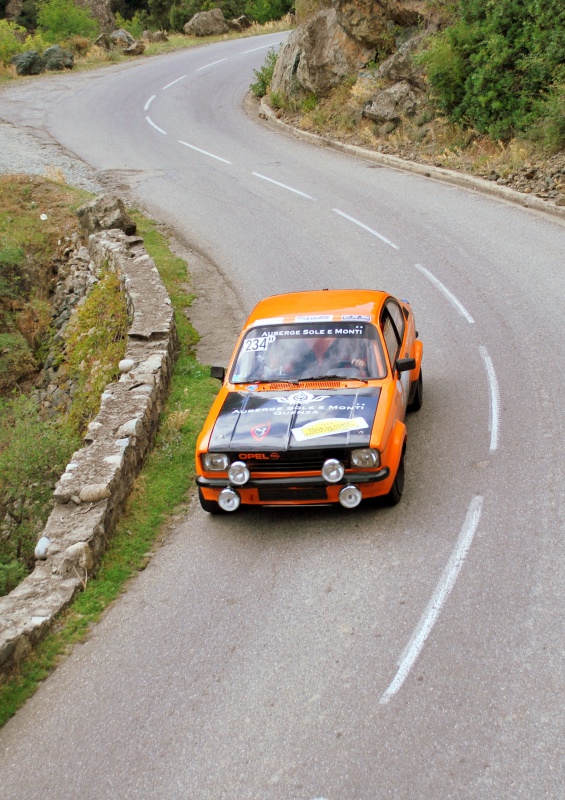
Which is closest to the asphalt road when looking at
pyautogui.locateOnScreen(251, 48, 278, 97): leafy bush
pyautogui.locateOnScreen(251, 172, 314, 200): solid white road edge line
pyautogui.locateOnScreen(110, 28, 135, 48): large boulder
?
pyautogui.locateOnScreen(251, 172, 314, 200): solid white road edge line

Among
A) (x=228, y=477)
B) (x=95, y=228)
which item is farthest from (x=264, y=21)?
(x=228, y=477)

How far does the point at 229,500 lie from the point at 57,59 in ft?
127

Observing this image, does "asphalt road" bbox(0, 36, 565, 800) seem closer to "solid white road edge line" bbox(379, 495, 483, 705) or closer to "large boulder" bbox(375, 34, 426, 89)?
"solid white road edge line" bbox(379, 495, 483, 705)

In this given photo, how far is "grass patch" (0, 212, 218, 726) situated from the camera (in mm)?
6938

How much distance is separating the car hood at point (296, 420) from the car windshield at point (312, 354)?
33 centimetres

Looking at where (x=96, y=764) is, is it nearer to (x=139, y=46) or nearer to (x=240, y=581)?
(x=240, y=581)

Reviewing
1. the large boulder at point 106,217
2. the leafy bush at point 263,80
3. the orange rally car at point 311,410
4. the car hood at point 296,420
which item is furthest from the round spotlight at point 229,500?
the leafy bush at point 263,80

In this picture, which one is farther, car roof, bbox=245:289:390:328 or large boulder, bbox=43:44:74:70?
large boulder, bbox=43:44:74:70

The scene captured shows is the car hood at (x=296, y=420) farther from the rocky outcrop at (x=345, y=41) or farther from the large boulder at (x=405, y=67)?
the rocky outcrop at (x=345, y=41)

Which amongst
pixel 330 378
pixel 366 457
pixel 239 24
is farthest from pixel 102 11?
pixel 366 457

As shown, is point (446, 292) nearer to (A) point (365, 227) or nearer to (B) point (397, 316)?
(B) point (397, 316)

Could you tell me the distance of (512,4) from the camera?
70.2ft

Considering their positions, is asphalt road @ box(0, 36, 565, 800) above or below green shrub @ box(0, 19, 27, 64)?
below

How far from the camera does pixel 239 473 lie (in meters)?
8.08
